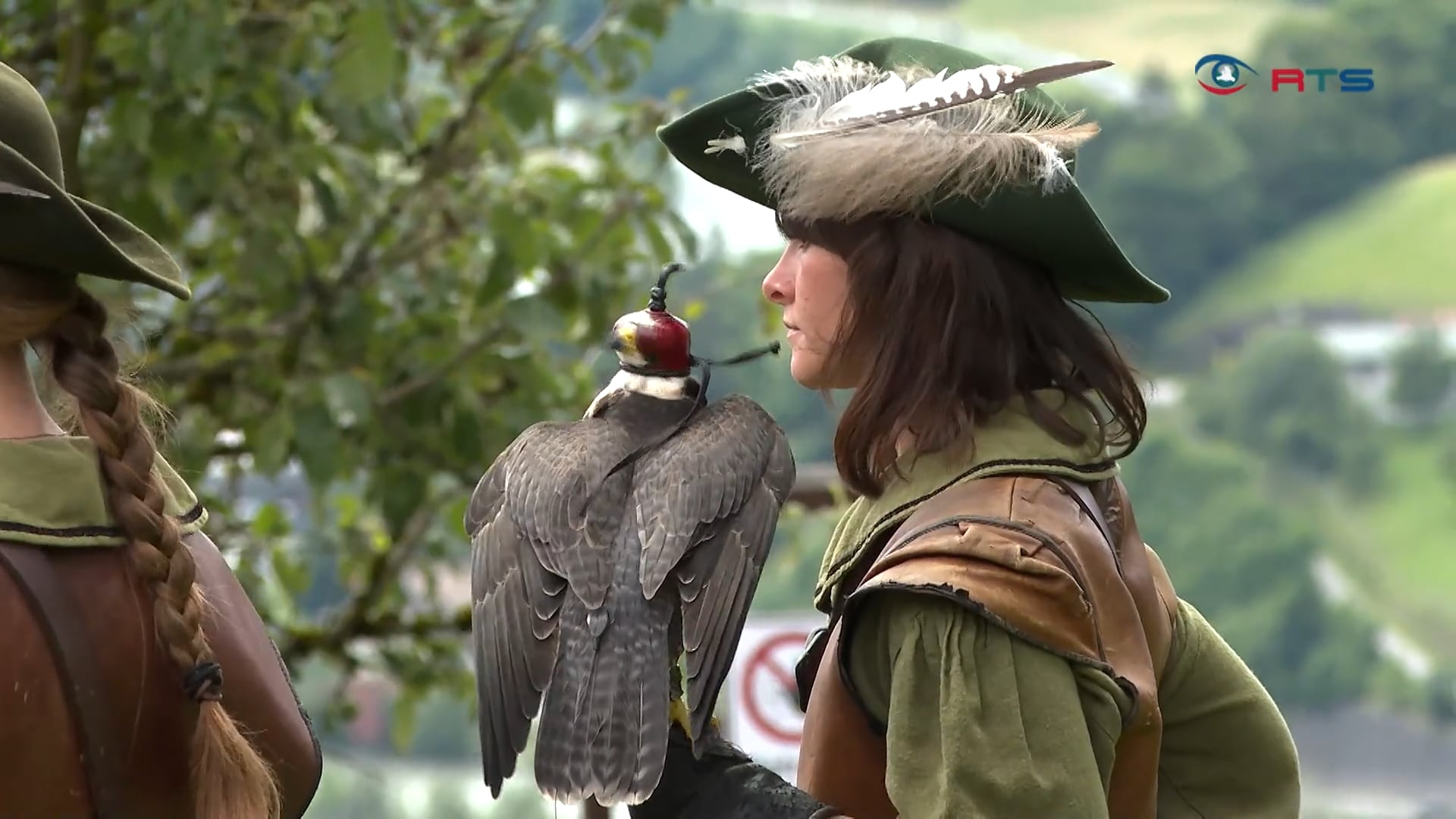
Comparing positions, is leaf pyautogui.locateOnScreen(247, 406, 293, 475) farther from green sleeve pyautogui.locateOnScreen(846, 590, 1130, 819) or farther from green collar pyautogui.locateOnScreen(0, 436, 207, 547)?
green sleeve pyautogui.locateOnScreen(846, 590, 1130, 819)

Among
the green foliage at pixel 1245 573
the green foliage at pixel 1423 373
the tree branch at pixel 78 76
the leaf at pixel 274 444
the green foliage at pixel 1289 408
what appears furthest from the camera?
the green foliage at pixel 1289 408

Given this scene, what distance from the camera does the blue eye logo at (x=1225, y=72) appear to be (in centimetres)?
384

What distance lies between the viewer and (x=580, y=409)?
418 cm

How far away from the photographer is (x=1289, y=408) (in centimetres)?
1925

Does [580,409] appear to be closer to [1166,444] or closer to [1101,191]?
[1166,444]

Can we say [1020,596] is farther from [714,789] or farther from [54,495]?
[54,495]

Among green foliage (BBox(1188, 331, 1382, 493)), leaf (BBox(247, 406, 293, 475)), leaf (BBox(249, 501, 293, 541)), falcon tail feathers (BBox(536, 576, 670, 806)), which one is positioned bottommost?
green foliage (BBox(1188, 331, 1382, 493))

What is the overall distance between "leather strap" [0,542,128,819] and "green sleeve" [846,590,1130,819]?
785 millimetres

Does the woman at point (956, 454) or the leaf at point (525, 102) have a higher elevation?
the leaf at point (525, 102)

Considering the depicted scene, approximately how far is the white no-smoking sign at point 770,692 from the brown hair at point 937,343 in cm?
323

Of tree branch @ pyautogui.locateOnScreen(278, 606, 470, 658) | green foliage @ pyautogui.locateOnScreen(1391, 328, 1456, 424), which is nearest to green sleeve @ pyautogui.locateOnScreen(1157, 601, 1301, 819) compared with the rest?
tree branch @ pyautogui.locateOnScreen(278, 606, 470, 658)

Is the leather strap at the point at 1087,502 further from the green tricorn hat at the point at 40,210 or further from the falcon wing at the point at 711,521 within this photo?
the green tricorn hat at the point at 40,210

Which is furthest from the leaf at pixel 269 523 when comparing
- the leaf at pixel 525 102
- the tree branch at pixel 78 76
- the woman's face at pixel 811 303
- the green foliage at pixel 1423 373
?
the green foliage at pixel 1423 373

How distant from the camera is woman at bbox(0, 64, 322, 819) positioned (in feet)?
5.78
